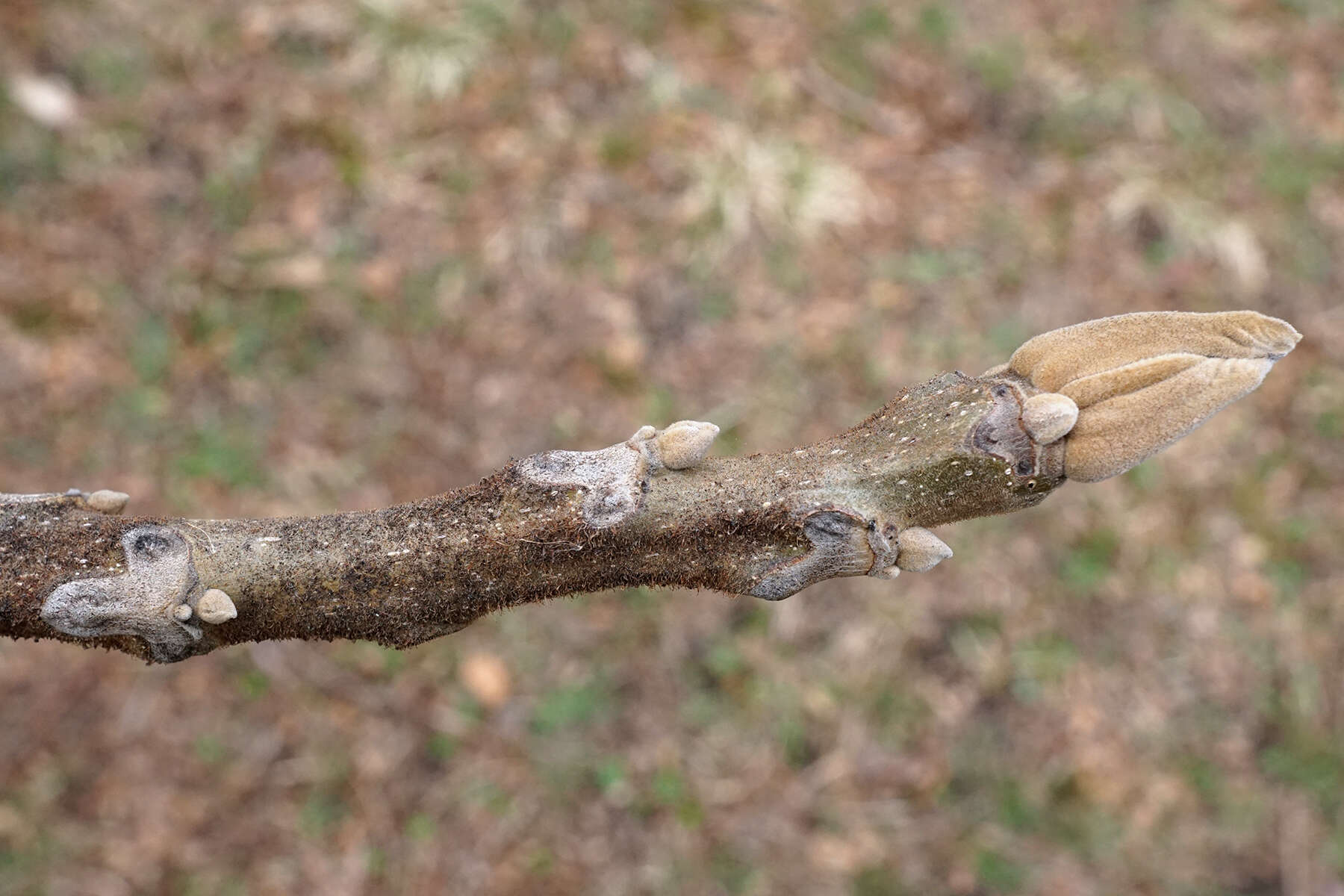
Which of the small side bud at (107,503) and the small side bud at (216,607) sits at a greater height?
the small side bud at (107,503)

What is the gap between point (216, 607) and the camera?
0.88 metres

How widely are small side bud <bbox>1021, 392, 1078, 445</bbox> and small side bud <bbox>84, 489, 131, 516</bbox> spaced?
82cm

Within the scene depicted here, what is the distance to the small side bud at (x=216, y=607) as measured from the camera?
34.8 inches

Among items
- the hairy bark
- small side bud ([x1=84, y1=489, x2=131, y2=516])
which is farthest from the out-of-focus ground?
the hairy bark

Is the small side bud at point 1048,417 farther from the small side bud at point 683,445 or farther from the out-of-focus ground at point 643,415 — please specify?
the out-of-focus ground at point 643,415

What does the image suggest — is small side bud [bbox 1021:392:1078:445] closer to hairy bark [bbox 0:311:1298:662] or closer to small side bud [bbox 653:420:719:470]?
hairy bark [bbox 0:311:1298:662]

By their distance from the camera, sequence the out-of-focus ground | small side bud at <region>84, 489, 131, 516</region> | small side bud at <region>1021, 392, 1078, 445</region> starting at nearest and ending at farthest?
1. small side bud at <region>1021, 392, 1078, 445</region>
2. small side bud at <region>84, 489, 131, 516</region>
3. the out-of-focus ground

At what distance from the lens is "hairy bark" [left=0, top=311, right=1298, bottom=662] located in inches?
34.9

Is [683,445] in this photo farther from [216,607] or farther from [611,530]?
[216,607]

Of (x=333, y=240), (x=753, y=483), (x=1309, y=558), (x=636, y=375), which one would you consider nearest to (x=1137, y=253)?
(x=1309, y=558)

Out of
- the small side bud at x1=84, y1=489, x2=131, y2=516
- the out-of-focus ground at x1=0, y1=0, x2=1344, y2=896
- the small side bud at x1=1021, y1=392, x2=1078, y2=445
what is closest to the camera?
the small side bud at x1=1021, y1=392, x2=1078, y2=445

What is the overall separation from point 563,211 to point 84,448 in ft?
5.85

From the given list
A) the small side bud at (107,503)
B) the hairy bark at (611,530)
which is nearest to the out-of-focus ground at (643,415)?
the small side bud at (107,503)

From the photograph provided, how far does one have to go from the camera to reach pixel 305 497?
3.47 meters
